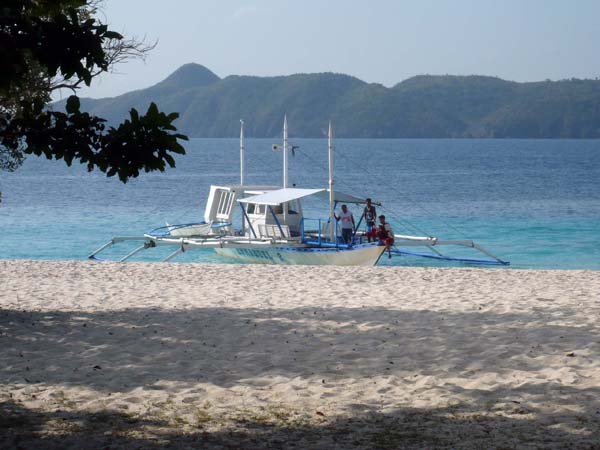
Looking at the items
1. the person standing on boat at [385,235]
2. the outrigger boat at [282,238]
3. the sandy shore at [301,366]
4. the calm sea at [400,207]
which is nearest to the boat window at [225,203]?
the outrigger boat at [282,238]

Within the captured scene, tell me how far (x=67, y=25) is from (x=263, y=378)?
3597mm

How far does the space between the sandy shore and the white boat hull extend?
27.7 feet

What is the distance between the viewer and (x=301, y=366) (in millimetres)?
9078

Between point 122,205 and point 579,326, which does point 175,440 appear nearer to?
point 579,326

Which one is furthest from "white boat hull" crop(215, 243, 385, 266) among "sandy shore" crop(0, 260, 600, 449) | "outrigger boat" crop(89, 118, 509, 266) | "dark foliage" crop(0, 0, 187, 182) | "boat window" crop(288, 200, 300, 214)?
"dark foliage" crop(0, 0, 187, 182)

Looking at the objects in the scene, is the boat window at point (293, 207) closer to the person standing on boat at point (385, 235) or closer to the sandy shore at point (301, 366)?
the person standing on boat at point (385, 235)

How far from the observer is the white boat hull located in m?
23.9

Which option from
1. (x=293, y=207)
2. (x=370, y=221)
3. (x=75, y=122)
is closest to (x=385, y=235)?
(x=370, y=221)

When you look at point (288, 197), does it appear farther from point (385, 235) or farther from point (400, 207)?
point (400, 207)

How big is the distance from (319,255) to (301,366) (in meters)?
15.6

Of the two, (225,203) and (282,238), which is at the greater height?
(225,203)

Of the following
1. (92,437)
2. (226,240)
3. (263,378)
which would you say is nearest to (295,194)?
(226,240)

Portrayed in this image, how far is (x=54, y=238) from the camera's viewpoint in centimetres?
3834

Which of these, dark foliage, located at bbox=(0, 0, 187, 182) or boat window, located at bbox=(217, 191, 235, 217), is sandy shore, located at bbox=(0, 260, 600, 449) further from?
boat window, located at bbox=(217, 191, 235, 217)
